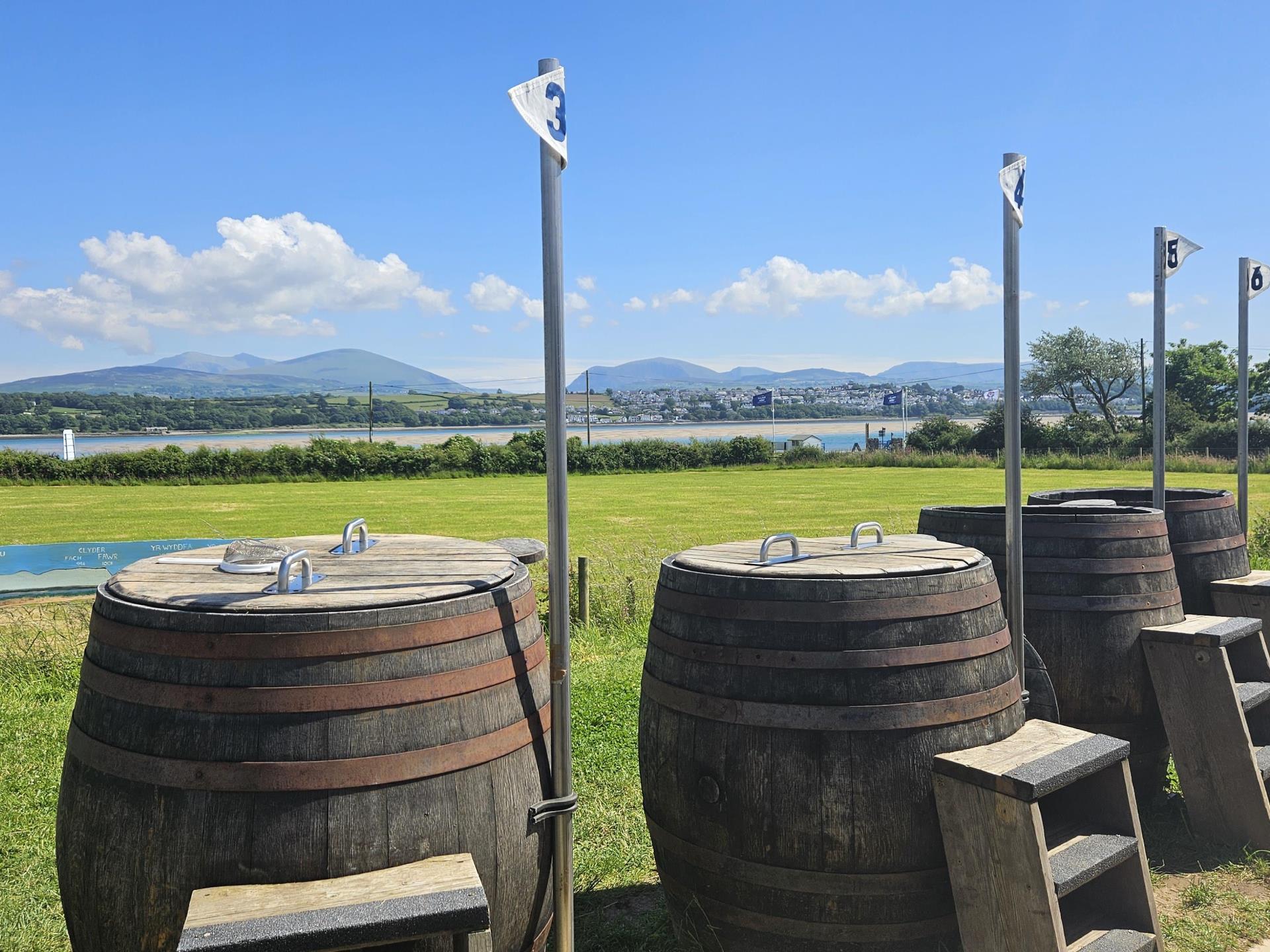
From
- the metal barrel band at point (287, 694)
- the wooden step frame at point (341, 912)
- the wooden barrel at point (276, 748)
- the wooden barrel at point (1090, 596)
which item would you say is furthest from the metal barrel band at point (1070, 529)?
the wooden step frame at point (341, 912)

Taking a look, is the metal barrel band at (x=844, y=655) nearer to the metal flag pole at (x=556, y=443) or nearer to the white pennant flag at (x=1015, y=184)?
the metal flag pole at (x=556, y=443)

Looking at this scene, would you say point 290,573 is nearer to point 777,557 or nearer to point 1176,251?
point 777,557

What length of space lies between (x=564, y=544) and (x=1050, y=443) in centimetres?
6069

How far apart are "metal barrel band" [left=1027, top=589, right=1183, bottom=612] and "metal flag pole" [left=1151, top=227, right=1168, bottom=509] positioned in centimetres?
125

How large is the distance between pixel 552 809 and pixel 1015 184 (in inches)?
118

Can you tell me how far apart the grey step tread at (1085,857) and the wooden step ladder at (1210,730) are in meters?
1.66

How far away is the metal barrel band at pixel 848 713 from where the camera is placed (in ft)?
9.93

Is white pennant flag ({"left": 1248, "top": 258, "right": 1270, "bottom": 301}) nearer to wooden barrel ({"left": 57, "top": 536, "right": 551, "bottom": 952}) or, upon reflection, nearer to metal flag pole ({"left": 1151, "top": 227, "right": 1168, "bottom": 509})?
metal flag pole ({"left": 1151, "top": 227, "right": 1168, "bottom": 509})

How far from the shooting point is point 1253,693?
507 centimetres

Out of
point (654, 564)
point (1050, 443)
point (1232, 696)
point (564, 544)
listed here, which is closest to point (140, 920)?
point (564, 544)

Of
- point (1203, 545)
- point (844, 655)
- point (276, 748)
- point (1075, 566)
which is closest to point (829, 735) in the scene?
point (844, 655)

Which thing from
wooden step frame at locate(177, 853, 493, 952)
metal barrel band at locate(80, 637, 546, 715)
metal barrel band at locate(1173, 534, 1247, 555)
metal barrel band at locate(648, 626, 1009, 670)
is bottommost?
wooden step frame at locate(177, 853, 493, 952)

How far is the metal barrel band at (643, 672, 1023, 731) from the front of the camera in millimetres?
3027

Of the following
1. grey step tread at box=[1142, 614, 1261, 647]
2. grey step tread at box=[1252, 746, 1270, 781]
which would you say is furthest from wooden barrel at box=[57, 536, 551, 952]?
grey step tread at box=[1252, 746, 1270, 781]
